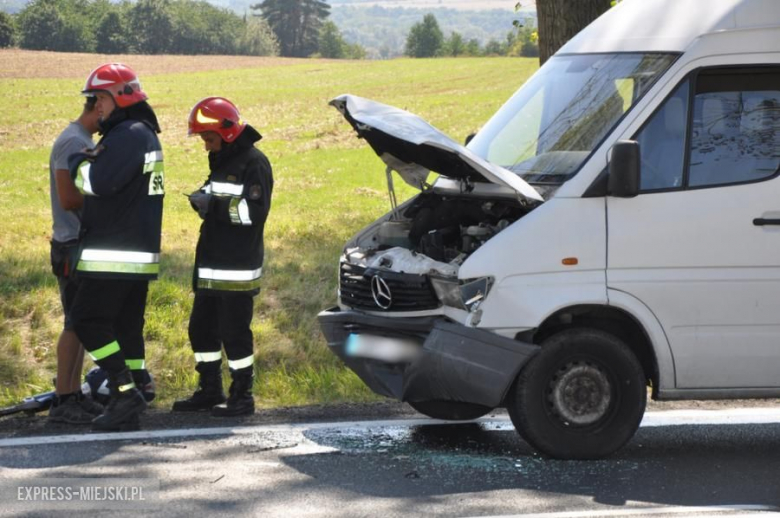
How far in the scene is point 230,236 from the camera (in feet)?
23.4

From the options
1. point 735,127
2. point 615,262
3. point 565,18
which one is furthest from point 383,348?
point 565,18

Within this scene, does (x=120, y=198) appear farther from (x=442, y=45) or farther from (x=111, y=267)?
(x=442, y=45)

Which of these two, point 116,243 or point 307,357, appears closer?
point 116,243

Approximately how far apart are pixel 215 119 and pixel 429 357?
1.97m

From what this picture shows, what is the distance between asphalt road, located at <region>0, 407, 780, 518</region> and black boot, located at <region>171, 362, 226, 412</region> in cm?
56

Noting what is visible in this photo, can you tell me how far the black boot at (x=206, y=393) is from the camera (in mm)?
7402

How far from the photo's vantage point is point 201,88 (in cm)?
2550

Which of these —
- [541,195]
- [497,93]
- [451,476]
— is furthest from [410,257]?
[497,93]

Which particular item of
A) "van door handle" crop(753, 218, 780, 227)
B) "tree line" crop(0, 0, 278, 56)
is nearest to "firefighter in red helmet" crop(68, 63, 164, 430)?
"van door handle" crop(753, 218, 780, 227)

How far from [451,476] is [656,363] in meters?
1.27

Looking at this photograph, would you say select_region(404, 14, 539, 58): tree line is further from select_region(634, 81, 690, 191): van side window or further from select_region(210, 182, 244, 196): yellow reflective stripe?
select_region(634, 81, 690, 191): van side window

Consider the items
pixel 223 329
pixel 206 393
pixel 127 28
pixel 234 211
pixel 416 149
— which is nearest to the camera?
pixel 416 149

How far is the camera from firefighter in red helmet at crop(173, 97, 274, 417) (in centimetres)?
701

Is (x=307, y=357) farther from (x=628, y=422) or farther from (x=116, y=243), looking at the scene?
(x=628, y=422)
